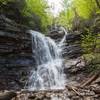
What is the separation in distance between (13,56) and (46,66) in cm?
319

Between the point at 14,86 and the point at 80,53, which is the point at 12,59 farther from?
the point at 80,53

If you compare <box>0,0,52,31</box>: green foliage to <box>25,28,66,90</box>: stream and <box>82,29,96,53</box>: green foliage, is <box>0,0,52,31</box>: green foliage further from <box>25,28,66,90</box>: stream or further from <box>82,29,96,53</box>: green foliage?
<box>82,29,96,53</box>: green foliage

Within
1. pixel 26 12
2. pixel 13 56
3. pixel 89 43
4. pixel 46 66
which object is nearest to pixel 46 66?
pixel 46 66

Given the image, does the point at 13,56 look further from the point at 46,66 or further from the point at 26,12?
the point at 26,12

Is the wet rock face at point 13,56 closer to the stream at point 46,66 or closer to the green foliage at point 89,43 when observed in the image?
the stream at point 46,66

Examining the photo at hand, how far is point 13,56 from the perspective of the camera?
18.6 m

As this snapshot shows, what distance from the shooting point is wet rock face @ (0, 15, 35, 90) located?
17.4 meters

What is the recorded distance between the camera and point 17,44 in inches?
754

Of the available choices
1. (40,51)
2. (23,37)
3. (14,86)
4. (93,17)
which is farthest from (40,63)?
(93,17)

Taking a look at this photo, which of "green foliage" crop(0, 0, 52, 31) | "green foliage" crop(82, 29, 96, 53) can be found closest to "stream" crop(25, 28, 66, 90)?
"green foliage" crop(82, 29, 96, 53)

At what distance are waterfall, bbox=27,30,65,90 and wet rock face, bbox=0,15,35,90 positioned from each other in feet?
2.34

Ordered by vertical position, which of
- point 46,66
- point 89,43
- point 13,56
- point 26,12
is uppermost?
point 26,12

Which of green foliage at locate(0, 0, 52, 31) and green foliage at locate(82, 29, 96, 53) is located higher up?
green foliage at locate(0, 0, 52, 31)

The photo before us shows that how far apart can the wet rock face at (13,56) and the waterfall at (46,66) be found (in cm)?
71
